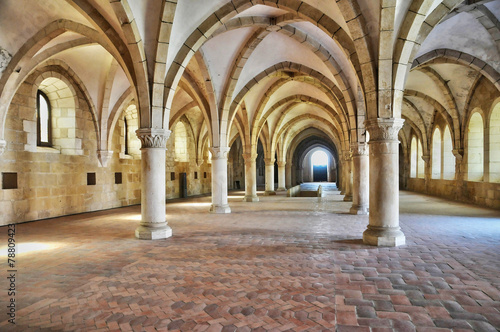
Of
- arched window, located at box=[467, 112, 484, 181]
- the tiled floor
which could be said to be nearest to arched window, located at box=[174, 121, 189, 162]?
the tiled floor

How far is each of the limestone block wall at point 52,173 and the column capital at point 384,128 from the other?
9.31m

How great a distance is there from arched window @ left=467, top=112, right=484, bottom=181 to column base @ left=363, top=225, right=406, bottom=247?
1034cm

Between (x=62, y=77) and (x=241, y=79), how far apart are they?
18.9ft

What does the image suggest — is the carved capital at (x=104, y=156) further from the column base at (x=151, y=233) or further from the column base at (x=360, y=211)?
the column base at (x=360, y=211)

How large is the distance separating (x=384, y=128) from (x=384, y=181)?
3.07ft

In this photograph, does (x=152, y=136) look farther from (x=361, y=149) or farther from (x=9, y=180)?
(x=361, y=149)

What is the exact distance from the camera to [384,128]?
5781 millimetres

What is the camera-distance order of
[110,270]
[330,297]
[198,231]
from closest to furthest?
[330,297] → [110,270] → [198,231]

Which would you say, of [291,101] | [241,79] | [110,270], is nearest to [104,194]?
[241,79]

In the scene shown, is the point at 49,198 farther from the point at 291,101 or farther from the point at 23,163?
the point at 291,101

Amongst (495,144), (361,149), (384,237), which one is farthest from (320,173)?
(384,237)

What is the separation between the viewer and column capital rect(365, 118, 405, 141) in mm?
5715

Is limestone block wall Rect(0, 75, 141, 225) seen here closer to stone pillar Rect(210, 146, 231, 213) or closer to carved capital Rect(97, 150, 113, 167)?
carved capital Rect(97, 150, 113, 167)

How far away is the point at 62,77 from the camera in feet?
34.6
